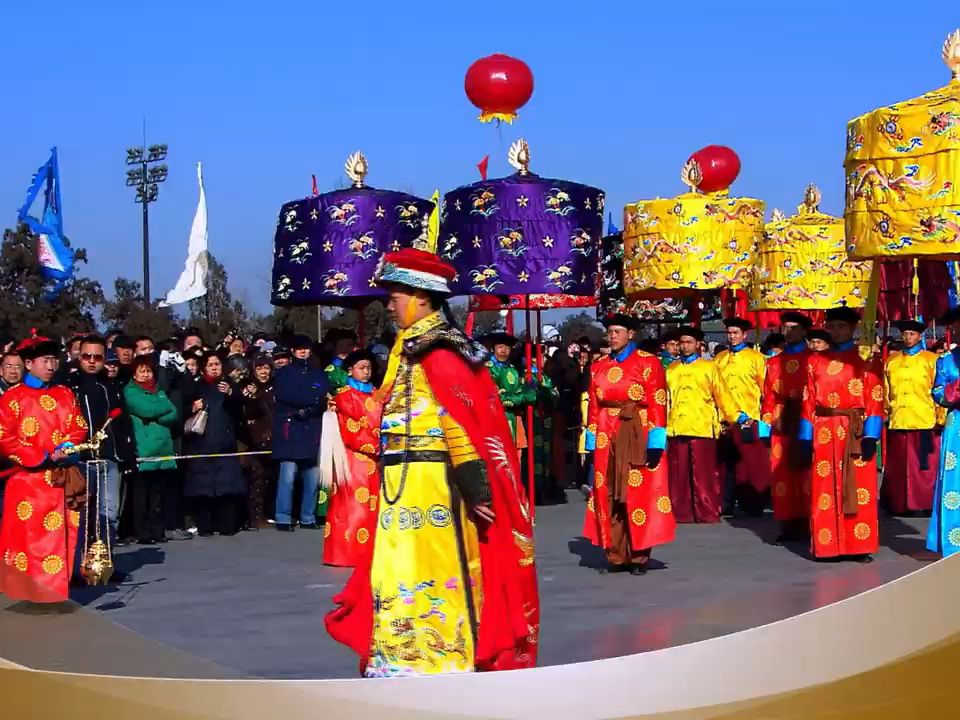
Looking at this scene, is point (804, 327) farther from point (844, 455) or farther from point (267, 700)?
point (267, 700)

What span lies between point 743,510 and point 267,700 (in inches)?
442

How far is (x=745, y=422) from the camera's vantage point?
14438 millimetres

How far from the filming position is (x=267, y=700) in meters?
3.96

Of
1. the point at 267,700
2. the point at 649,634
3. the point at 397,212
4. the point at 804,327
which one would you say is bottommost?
the point at 649,634

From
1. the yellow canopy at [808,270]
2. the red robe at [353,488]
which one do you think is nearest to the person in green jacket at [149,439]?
the red robe at [353,488]

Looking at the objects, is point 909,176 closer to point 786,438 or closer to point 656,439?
point 656,439

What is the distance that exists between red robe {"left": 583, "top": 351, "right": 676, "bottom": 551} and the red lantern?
2.82 meters

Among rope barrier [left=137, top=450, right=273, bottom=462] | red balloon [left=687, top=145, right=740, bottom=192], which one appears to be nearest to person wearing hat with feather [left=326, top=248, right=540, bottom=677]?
rope barrier [left=137, top=450, right=273, bottom=462]

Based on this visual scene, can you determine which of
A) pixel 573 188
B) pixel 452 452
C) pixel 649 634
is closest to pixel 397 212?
pixel 573 188

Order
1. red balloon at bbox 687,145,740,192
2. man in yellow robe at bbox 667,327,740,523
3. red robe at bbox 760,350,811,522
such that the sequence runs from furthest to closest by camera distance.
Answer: red balloon at bbox 687,145,740,192 < man in yellow robe at bbox 667,327,740,523 < red robe at bbox 760,350,811,522

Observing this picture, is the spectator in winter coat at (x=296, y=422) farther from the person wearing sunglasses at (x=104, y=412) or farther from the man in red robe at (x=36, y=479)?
the man in red robe at (x=36, y=479)

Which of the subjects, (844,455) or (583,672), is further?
(844,455)

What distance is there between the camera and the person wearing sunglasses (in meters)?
10.9

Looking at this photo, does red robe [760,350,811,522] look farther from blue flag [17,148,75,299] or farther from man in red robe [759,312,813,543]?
blue flag [17,148,75,299]
